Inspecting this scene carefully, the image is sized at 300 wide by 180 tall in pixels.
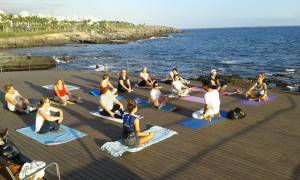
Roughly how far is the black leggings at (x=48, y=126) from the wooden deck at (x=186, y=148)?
0.46m

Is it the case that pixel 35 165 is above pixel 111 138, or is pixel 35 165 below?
above

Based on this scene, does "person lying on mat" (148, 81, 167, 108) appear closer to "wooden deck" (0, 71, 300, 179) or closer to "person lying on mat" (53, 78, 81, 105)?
"wooden deck" (0, 71, 300, 179)

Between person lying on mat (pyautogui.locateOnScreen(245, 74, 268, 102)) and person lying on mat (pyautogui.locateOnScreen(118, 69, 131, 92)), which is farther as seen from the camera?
person lying on mat (pyautogui.locateOnScreen(118, 69, 131, 92))

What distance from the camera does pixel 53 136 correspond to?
277 inches

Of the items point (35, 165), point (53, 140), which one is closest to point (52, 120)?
point (53, 140)

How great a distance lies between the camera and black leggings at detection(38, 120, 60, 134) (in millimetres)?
6991

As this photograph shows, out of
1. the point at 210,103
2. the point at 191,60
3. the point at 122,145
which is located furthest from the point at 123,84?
the point at 191,60

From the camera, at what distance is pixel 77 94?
12.7 meters

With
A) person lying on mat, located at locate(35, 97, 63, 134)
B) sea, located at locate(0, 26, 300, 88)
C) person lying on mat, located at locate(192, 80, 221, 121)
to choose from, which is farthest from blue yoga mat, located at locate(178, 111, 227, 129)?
sea, located at locate(0, 26, 300, 88)

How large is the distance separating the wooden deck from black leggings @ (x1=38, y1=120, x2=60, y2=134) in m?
0.46

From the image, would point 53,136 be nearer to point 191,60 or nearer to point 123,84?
point 123,84

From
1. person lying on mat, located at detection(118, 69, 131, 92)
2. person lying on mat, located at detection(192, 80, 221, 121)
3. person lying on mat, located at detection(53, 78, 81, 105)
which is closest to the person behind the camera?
person lying on mat, located at detection(192, 80, 221, 121)

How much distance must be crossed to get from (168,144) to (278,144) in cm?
280

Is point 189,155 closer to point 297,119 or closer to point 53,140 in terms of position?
point 53,140
